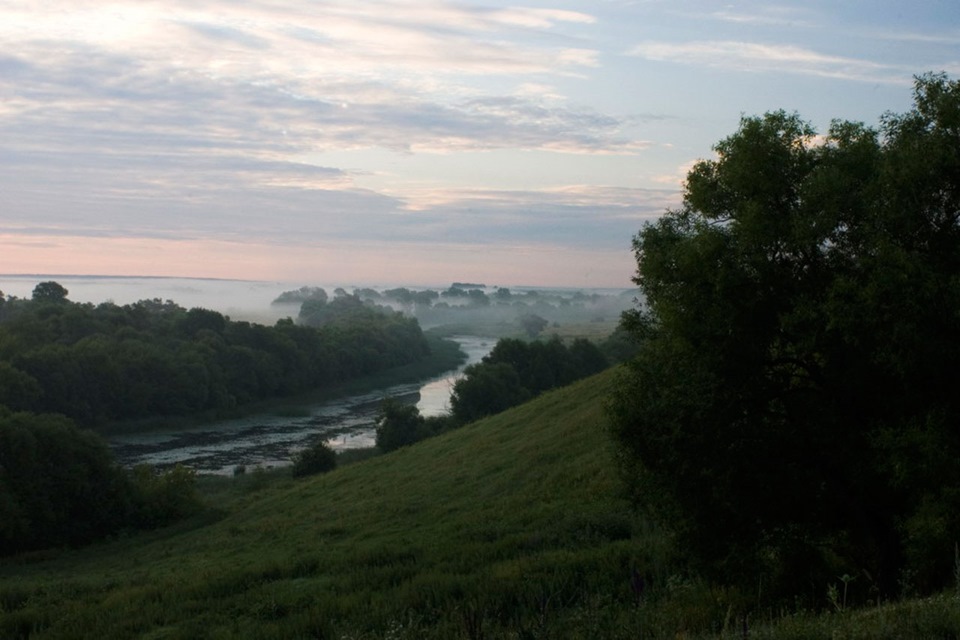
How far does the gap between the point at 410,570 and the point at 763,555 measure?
7.45 meters

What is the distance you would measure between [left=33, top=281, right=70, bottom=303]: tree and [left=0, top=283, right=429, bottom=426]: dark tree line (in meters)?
0.16

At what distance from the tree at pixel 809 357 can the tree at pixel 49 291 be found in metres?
137

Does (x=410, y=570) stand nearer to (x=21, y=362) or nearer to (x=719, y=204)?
(x=719, y=204)

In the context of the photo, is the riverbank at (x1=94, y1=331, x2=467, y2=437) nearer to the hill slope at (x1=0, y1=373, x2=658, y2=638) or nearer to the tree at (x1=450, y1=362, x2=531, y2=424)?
the tree at (x1=450, y1=362, x2=531, y2=424)

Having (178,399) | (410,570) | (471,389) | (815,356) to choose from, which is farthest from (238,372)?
(815,356)

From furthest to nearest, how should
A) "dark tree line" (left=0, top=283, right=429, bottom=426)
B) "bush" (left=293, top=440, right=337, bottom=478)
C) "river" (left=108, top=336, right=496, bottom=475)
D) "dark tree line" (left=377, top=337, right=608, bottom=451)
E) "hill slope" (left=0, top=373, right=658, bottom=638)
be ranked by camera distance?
"dark tree line" (left=0, top=283, right=429, bottom=426), "river" (left=108, top=336, right=496, bottom=475), "dark tree line" (left=377, top=337, right=608, bottom=451), "bush" (left=293, top=440, right=337, bottom=478), "hill slope" (left=0, top=373, right=658, bottom=638)

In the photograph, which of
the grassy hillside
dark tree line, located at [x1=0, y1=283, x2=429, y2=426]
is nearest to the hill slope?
the grassy hillside

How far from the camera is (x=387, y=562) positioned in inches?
792

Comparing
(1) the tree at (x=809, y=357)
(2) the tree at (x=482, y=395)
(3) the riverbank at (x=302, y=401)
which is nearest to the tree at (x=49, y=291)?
(3) the riverbank at (x=302, y=401)

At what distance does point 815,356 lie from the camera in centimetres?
1439

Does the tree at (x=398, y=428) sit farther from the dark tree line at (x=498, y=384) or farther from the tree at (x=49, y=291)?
the tree at (x=49, y=291)

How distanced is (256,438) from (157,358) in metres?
20.7

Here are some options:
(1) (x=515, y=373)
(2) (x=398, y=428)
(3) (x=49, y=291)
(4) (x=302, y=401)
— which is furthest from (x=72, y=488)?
(3) (x=49, y=291)

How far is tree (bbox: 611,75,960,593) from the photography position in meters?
12.5
